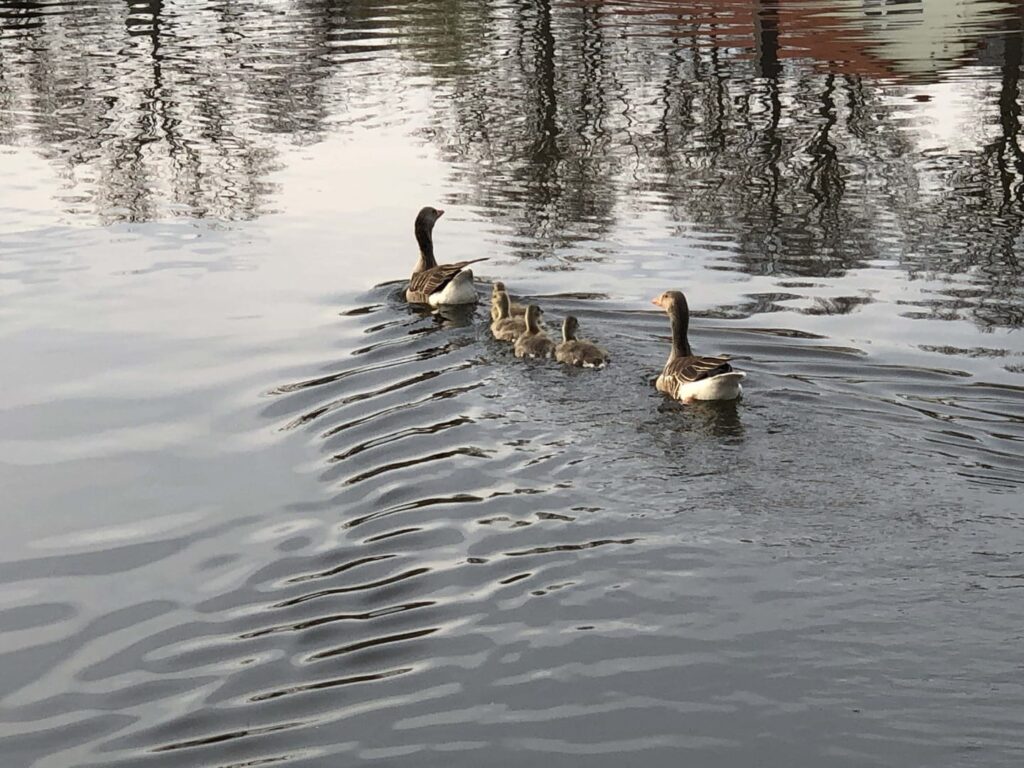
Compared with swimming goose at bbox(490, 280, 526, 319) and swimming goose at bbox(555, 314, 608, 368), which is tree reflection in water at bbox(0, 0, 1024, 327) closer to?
swimming goose at bbox(490, 280, 526, 319)

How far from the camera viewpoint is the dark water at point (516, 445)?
8398mm

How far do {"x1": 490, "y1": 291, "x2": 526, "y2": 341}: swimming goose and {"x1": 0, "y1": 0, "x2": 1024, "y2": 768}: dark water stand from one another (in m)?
0.17

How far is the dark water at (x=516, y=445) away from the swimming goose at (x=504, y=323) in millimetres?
170

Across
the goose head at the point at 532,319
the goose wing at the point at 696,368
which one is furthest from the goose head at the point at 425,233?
the goose wing at the point at 696,368

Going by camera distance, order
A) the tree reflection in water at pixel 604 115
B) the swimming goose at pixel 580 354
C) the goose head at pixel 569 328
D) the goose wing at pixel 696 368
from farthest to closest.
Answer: the tree reflection in water at pixel 604 115, the goose head at pixel 569 328, the swimming goose at pixel 580 354, the goose wing at pixel 696 368

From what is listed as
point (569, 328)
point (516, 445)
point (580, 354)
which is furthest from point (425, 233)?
point (516, 445)

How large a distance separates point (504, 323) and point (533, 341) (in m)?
1.00

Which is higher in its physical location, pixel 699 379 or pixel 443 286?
pixel 443 286

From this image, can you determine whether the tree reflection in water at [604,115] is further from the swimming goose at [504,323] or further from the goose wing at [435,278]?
the swimming goose at [504,323]

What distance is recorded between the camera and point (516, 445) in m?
12.1

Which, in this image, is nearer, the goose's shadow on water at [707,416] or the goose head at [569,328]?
the goose's shadow on water at [707,416]

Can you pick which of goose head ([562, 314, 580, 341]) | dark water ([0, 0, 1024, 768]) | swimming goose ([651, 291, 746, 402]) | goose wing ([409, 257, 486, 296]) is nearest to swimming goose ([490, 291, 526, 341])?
dark water ([0, 0, 1024, 768])

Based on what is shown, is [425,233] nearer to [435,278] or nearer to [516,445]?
[435,278]

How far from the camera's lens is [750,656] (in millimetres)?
8711
